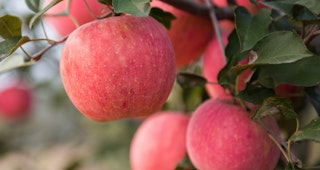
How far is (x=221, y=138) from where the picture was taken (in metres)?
0.81

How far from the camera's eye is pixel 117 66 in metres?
0.69

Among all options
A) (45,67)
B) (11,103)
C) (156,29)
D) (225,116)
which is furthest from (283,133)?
(11,103)

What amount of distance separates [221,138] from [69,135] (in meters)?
2.08

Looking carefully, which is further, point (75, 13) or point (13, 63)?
point (75, 13)

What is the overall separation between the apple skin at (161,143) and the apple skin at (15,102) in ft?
4.28

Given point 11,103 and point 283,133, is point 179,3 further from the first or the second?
point 11,103

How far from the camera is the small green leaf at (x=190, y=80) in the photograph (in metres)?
0.93

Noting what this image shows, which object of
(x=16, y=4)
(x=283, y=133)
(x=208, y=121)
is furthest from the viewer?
(x=16, y=4)

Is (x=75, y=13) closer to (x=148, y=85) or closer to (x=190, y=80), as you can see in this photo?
(x=190, y=80)

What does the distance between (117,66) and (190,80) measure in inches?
12.3

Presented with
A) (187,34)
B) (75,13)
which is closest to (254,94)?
(187,34)

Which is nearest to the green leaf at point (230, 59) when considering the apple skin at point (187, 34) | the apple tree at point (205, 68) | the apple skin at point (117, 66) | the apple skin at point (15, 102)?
the apple tree at point (205, 68)

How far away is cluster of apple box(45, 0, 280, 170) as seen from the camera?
695 millimetres

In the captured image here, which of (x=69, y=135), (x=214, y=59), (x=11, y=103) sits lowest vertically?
(x=69, y=135)
